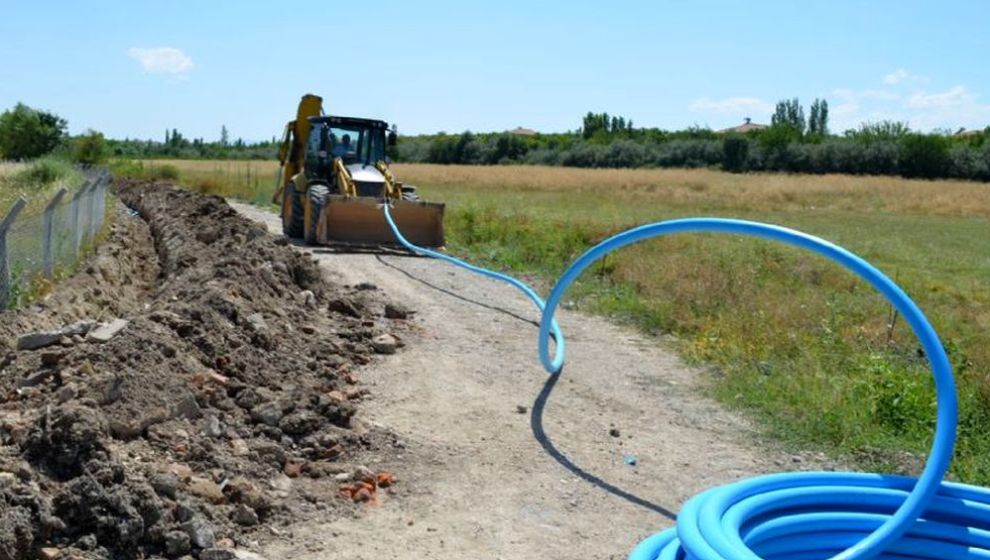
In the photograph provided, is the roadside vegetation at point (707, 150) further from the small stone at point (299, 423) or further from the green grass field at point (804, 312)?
the small stone at point (299, 423)

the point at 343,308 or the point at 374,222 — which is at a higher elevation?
the point at 374,222

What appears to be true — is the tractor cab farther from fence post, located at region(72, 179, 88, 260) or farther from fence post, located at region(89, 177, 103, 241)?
fence post, located at region(72, 179, 88, 260)

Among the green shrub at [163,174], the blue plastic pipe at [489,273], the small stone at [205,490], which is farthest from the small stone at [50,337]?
the green shrub at [163,174]

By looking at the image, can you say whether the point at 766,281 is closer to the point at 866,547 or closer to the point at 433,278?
the point at 433,278

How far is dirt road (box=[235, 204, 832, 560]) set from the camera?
5969 mm

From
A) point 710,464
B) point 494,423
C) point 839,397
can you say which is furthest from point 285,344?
point 839,397

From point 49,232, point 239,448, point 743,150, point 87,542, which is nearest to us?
point 87,542

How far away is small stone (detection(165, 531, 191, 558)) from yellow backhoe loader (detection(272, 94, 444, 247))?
13040 millimetres

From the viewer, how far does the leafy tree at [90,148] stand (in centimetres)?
5019

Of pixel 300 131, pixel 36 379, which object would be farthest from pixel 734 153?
pixel 36 379

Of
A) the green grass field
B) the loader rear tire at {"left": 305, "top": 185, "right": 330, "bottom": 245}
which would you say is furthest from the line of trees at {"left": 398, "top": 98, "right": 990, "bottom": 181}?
the loader rear tire at {"left": 305, "top": 185, "right": 330, "bottom": 245}

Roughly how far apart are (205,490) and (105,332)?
8.36ft

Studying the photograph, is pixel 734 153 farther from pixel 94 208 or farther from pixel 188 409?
pixel 188 409

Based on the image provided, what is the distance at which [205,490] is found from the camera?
5.90 m
